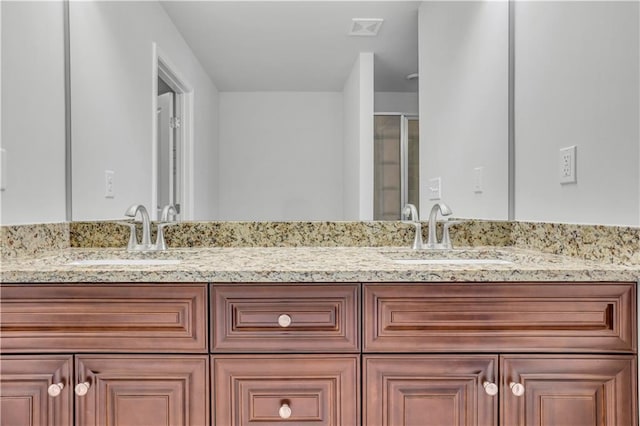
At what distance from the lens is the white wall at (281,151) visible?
1.56 metres

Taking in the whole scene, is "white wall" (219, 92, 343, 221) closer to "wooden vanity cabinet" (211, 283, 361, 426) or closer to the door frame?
the door frame

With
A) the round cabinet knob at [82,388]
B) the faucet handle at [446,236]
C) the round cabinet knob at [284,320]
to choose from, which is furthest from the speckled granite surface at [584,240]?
the round cabinet knob at [82,388]

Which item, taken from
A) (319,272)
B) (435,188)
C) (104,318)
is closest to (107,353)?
(104,318)

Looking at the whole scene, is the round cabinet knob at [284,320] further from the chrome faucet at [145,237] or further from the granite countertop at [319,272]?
the chrome faucet at [145,237]

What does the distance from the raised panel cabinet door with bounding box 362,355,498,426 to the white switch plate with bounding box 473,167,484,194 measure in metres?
0.76

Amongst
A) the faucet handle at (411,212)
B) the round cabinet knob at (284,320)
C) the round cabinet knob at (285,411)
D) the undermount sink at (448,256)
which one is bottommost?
the round cabinet knob at (285,411)

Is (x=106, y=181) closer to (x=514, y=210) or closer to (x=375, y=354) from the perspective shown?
(x=375, y=354)

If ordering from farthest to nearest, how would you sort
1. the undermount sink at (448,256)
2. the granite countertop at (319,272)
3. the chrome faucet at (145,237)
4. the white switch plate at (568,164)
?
the chrome faucet at (145,237)
the undermount sink at (448,256)
the white switch plate at (568,164)
the granite countertop at (319,272)

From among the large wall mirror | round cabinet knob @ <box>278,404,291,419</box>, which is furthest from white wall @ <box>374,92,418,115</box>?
round cabinet knob @ <box>278,404,291,419</box>

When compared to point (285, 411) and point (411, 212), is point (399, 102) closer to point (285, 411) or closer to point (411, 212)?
point (411, 212)

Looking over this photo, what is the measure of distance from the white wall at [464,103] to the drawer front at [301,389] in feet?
2.44

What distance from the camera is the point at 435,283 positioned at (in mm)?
1021

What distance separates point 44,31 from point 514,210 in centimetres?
171

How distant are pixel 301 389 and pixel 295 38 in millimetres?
1178
